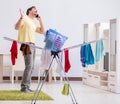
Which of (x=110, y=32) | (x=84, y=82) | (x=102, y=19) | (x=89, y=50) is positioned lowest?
(x=84, y=82)

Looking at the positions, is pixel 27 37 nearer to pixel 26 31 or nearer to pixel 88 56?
pixel 26 31

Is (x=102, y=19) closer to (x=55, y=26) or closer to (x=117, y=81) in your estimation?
(x=55, y=26)

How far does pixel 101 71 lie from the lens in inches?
293

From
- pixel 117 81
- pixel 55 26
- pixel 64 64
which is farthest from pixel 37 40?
pixel 64 64

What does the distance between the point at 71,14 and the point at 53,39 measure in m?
6.02

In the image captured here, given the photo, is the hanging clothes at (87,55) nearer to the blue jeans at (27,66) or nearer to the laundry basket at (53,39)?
the laundry basket at (53,39)

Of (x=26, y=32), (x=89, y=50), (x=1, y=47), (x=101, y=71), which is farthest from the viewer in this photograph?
(x=1, y=47)

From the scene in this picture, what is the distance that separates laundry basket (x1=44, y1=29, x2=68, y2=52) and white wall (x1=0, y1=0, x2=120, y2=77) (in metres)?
5.65

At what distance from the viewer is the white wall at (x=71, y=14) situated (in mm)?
10102

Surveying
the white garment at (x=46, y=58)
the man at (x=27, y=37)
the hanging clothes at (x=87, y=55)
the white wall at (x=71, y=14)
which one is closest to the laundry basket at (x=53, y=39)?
the white garment at (x=46, y=58)

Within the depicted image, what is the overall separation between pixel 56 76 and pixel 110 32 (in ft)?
11.4

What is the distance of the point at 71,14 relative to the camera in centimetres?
1037

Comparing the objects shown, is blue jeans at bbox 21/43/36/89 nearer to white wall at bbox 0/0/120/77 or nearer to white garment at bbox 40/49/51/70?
white garment at bbox 40/49/51/70

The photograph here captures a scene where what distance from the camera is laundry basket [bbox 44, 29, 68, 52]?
14.5ft
